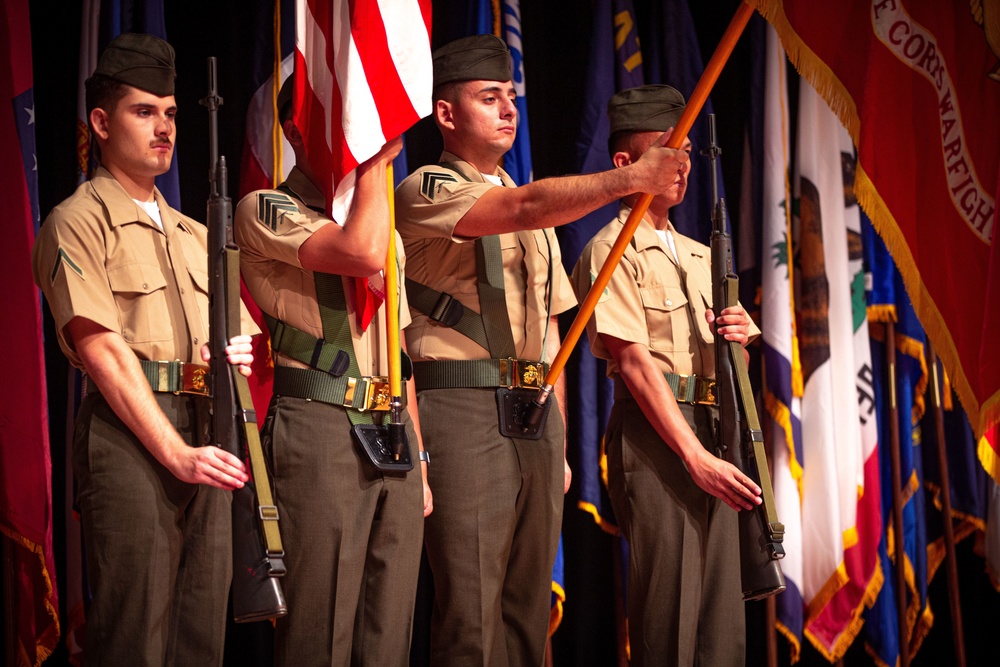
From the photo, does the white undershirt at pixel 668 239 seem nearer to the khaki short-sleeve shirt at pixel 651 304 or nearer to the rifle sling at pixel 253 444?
the khaki short-sleeve shirt at pixel 651 304

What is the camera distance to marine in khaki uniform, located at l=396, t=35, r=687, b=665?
2.52 metres

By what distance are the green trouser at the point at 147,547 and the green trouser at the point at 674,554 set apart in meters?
1.13

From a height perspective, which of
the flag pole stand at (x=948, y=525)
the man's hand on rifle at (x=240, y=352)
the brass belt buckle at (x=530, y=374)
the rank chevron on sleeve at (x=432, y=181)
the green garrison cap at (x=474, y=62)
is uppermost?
the green garrison cap at (x=474, y=62)

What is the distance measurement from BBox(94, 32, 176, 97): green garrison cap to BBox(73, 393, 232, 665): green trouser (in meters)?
0.80

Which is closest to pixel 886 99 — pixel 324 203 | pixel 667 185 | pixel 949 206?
pixel 949 206

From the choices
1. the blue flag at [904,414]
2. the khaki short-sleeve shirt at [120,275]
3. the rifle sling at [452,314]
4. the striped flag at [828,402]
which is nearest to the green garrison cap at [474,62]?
the rifle sling at [452,314]

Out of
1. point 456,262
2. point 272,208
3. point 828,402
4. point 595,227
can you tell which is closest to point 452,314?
point 456,262

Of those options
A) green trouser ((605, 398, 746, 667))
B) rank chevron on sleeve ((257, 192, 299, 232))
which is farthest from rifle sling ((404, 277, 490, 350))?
green trouser ((605, 398, 746, 667))

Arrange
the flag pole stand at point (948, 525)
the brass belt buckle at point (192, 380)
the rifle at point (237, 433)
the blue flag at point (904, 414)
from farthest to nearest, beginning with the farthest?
the blue flag at point (904, 414), the flag pole stand at point (948, 525), the brass belt buckle at point (192, 380), the rifle at point (237, 433)

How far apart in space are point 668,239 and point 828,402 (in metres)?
1.19

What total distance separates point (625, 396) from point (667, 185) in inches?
33.3

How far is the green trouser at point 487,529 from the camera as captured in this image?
2.56 metres

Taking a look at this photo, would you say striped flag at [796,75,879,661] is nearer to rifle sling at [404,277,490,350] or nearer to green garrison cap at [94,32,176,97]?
rifle sling at [404,277,490,350]

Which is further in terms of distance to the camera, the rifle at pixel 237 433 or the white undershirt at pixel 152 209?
the white undershirt at pixel 152 209
